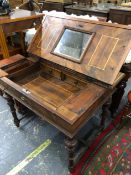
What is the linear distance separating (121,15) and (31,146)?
9.48 feet

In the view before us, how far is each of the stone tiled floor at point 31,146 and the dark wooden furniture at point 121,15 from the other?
216cm

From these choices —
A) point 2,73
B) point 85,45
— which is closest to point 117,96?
point 85,45

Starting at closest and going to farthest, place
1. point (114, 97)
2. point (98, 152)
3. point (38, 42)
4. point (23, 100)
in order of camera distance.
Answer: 1. point (23, 100)
2. point (98, 152)
3. point (38, 42)
4. point (114, 97)

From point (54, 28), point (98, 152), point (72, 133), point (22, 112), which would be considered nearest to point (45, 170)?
point (98, 152)

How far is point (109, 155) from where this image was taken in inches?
63.3

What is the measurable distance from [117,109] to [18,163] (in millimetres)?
1313

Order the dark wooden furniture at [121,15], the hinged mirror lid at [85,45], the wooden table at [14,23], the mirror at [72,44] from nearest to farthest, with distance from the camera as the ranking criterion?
the hinged mirror lid at [85,45] → the mirror at [72,44] → the wooden table at [14,23] → the dark wooden furniture at [121,15]

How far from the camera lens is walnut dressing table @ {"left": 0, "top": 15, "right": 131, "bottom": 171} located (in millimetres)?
1190

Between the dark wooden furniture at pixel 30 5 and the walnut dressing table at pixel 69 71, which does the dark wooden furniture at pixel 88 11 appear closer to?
→ the dark wooden furniture at pixel 30 5

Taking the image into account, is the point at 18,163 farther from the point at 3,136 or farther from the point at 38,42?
the point at 38,42

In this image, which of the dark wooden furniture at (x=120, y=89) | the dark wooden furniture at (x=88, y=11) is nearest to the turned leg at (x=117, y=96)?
the dark wooden furniture at (x=120, y=89)

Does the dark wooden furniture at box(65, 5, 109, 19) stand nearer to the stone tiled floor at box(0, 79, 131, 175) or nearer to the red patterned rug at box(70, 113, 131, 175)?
the stone tiled floor at box(0, 79, 131, 175)

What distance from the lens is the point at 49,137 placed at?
1.81 m

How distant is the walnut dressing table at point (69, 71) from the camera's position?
1190 mm
